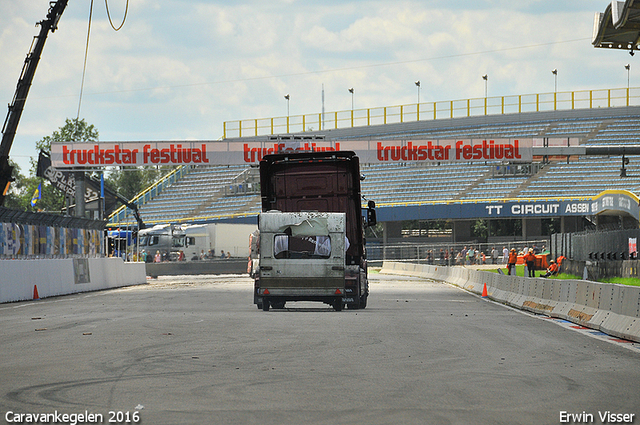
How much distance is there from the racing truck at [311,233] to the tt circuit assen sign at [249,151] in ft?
79.1

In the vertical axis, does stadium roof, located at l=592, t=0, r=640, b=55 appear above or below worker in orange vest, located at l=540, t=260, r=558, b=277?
above

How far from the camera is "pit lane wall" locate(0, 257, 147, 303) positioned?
24.2 meters

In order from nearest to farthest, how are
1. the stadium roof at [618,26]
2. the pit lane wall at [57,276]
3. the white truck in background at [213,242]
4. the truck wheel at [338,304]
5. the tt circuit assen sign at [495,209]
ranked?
the truck wheel at [338,304] → the stadium roof at [618,26] → the pit lane wall at [57,276] → the white truck in background at [213,242] → the tt circuit assen sign at [495,209]

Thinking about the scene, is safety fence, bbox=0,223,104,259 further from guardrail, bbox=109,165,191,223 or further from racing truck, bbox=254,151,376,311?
guardrail, bbox=109,165,191,223

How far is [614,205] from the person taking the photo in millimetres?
49688

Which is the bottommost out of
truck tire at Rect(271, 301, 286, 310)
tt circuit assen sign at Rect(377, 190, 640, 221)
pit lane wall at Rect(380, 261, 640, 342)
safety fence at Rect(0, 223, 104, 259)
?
truck tire at Rect(271, 301, 286, 310)

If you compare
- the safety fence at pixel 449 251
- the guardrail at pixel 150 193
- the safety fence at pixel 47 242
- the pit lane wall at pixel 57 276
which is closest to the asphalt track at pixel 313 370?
the pit lane wall at pixel 57 276

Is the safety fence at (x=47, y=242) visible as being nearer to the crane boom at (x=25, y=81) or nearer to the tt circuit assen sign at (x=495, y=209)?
the crane boom at (x=25, y=81)

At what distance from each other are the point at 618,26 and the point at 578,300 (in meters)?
9.09

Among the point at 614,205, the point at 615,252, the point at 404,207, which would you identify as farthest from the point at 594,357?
the point at 404,207

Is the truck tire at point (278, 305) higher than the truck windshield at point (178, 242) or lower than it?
lower

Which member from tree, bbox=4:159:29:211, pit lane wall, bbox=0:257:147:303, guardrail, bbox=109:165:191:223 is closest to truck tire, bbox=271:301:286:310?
pit lane wall, bbox=0:257:147:303

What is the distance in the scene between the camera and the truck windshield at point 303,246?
19.4m

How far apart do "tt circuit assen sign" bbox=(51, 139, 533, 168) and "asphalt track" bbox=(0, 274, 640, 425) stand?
29.0 m
